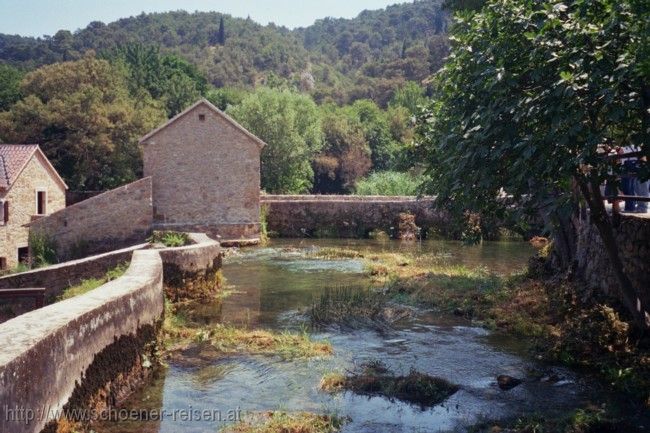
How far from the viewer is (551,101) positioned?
8789 millimetres

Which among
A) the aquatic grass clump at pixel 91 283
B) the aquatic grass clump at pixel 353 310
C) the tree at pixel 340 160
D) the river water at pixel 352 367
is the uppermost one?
the tree at pixel 340 160

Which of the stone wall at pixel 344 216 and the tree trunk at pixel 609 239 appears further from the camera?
the stone wall at pixel 344 216

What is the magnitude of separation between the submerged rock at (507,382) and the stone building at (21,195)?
25796 millimetres

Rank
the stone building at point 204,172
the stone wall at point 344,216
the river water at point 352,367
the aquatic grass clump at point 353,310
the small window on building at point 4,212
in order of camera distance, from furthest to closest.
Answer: the stone wall at point 344,216, the stone building at point 204,172, the small window on building at point 4,212, the aquatic grass clump at point 353,310, the river water at point 352,367

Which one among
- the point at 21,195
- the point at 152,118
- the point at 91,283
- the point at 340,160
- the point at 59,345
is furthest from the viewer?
the point at 340,160

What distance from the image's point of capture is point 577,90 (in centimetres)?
860

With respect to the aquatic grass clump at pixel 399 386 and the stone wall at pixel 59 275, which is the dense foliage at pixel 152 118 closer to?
the stone wall at pixel 59 275

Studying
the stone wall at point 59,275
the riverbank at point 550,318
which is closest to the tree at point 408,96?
the riverbank at point 550,318

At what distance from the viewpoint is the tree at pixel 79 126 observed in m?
41.6

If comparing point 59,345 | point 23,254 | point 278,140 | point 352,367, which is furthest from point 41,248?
point 59,345

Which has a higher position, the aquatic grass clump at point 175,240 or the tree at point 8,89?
the tree at point 8,89

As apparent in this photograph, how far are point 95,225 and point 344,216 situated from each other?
13755 millimetres

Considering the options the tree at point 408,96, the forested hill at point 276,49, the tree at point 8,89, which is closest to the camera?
the tree at point 8,89

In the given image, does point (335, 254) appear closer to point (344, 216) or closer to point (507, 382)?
point (344, 216)
